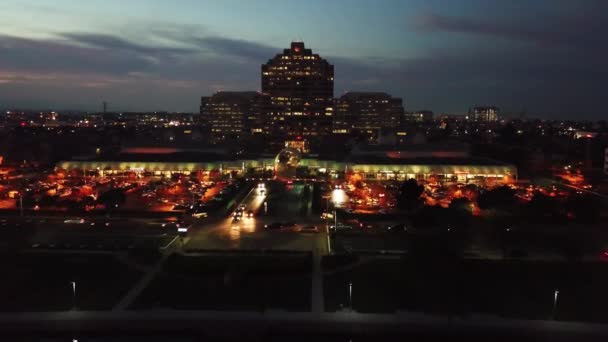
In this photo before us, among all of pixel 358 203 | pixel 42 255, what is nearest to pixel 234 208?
pixel 358 203

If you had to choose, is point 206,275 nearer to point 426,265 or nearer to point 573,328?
point 426,265

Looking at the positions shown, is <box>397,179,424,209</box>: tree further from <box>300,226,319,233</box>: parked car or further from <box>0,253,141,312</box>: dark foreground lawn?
<box>0,253,141,312</box>: dark foreground lawn

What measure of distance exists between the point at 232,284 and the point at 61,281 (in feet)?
12.5

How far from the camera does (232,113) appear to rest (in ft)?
208

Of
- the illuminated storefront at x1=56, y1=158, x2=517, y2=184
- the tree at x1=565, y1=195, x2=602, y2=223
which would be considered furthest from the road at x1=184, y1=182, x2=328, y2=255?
the illuminated storefront at x1=56, y1=158, x2=517, y2=184

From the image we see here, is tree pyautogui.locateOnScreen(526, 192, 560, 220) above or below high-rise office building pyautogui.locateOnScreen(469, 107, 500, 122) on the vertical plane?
below

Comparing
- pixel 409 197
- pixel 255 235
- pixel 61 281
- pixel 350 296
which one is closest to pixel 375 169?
pixel 409 197

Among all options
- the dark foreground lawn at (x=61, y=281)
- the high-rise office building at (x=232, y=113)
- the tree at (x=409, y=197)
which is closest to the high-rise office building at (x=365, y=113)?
the high-rise office building at (x=232, y=113)

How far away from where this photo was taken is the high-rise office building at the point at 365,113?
63750 mm

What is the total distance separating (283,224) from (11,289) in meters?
8.06

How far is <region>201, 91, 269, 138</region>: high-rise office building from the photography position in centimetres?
6128

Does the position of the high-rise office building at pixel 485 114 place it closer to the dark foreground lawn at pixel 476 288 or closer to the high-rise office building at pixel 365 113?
the high-rise office building at pixel 365 113

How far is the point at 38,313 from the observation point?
379 inches

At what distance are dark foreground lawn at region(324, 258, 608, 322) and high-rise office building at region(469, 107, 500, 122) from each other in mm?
120862
